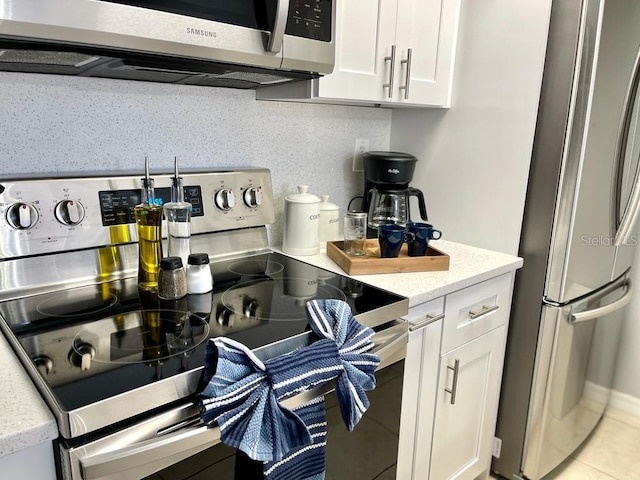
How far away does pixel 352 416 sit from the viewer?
89 cm

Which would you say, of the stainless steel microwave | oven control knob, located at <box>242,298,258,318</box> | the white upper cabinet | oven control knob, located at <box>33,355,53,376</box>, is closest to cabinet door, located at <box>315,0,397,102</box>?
the white upper cabinet

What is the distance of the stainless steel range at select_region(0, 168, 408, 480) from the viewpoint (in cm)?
71

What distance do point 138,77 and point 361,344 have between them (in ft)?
2.83

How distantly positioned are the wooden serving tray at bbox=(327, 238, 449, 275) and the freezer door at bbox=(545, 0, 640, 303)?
0.42 m

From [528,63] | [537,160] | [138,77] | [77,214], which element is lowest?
[77,214]

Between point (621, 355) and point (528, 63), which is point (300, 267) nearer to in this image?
point (528, 63)

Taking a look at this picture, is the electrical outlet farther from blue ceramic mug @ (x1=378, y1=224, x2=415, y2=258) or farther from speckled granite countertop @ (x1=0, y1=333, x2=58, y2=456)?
speckled granite countertop @ (x1=0, y1=333, x2=58, y2=456)

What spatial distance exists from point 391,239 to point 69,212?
2.68 ft

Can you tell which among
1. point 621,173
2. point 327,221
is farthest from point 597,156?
point 327,221

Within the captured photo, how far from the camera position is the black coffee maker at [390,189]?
1.64 meters

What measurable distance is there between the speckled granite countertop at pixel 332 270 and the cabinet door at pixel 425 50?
527 mm

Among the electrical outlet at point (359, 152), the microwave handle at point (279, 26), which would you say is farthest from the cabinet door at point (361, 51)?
the electrical outlet at point (359, 152)

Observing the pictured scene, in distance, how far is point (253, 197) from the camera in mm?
1444

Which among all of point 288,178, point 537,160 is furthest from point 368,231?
point 537,160
